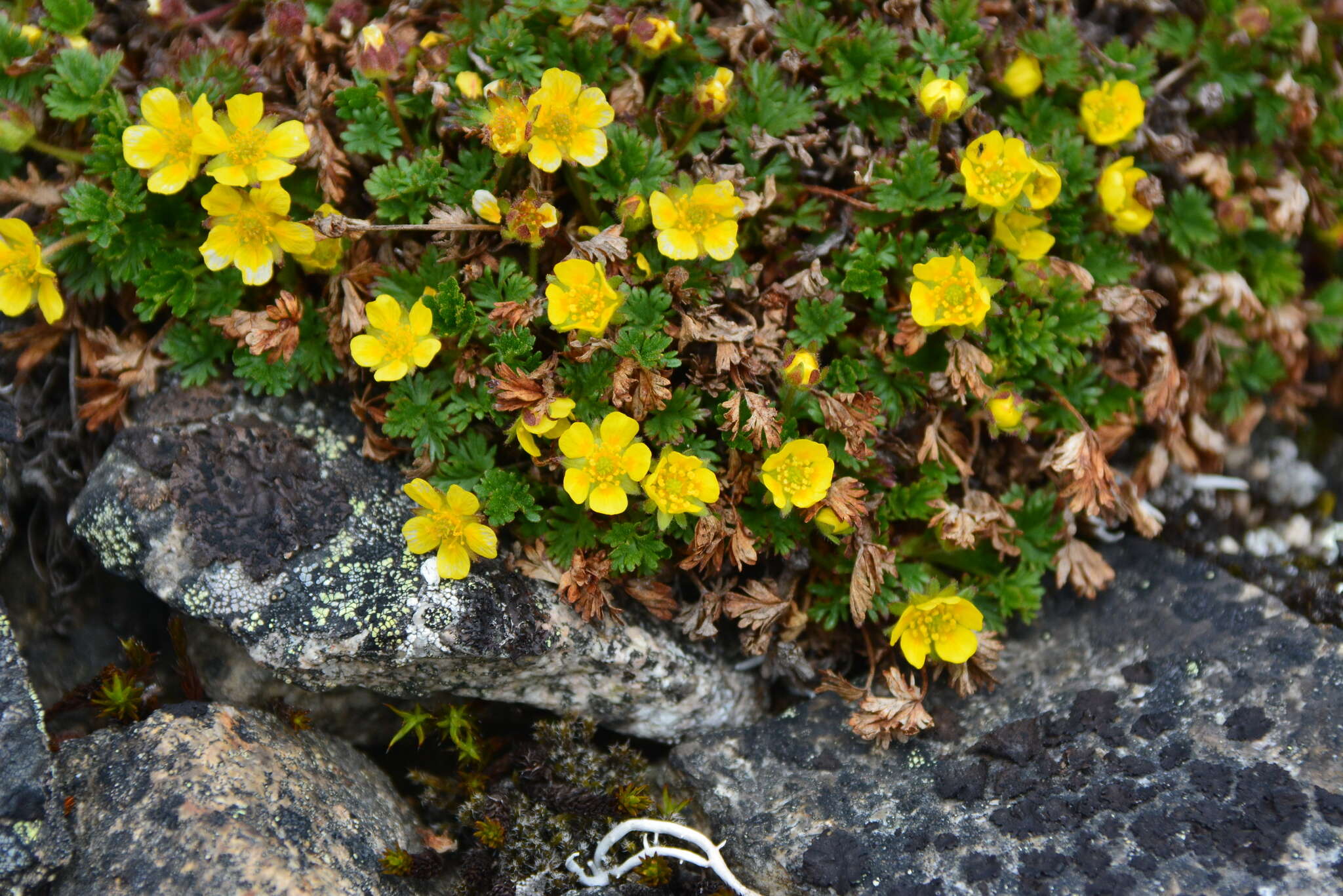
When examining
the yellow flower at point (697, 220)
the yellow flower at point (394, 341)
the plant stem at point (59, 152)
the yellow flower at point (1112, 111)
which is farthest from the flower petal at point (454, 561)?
the yellow flower at point (1112, 111)

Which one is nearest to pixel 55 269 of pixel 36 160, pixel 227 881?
pixel 36 160

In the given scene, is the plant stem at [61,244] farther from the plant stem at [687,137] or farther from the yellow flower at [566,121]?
the plant stem at [687,137]

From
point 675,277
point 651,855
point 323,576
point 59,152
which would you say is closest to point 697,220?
point 675,277

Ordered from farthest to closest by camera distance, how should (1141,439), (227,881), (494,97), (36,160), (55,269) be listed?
1. (1141,439)
2. (36,160)
3. (55,269)
4. (494,97)
5. (227,881)

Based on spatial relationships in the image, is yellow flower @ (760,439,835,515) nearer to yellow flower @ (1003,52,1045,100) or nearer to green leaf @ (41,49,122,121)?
yellow flower @ (1003,52,1045,100)

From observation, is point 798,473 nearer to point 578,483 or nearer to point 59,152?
point 578,483

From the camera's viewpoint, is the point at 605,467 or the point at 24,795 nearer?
the point at 24,795

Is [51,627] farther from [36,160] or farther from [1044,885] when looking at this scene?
[1044,885]
